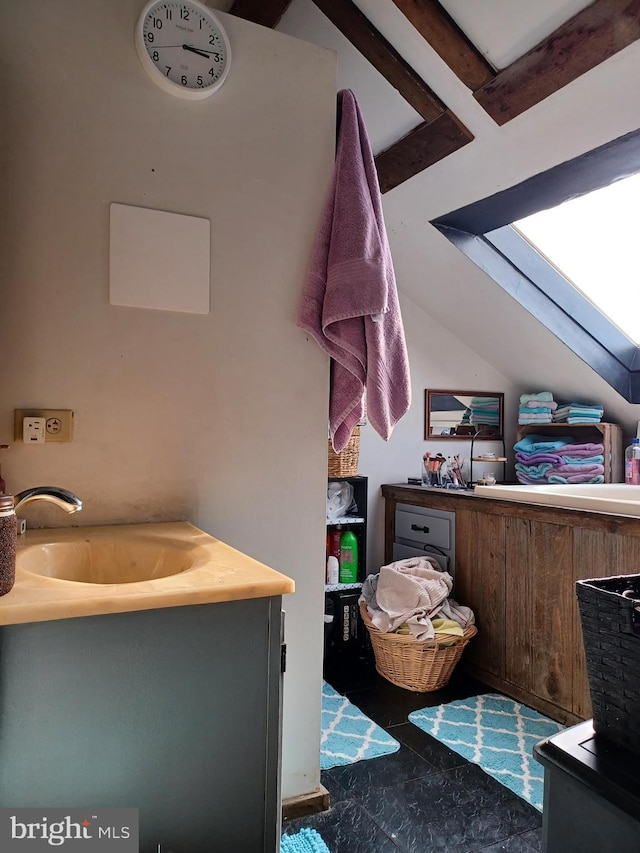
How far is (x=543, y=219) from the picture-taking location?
2607 mm

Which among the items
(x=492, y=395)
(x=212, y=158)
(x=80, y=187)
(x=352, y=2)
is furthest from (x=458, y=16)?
(x=492, y=395)

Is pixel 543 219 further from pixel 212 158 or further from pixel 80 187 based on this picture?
pixel 80 187

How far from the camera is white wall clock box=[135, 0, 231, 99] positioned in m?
1.49

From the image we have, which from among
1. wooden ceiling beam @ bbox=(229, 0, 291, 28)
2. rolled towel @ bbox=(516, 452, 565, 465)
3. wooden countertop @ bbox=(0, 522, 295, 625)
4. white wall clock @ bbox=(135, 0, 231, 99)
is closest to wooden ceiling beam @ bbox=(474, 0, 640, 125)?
wooden ceiling beam @ bbox=(229, 0, 291, 28)

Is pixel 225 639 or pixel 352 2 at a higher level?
pixel 352 2

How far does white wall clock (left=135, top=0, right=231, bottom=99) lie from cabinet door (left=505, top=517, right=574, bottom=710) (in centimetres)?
189

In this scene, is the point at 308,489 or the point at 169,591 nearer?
the point at 169,591

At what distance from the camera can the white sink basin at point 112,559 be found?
4.13 feet

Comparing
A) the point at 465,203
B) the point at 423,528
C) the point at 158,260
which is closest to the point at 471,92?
the point at 465,203

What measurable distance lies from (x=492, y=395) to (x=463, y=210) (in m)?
1.20

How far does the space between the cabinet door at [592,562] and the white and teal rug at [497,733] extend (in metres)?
0.15

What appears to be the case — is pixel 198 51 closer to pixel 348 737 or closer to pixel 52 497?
pixel 52 497

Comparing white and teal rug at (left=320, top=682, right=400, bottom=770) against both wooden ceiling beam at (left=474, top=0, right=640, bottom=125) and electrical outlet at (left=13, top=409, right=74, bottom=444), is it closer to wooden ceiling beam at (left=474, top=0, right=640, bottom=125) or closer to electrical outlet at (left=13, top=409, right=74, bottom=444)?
electrical outlet at (left=13, top=409, right=74, bottom=444)

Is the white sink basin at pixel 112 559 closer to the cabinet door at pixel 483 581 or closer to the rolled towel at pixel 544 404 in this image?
the cabinet door at pixel 483 581
